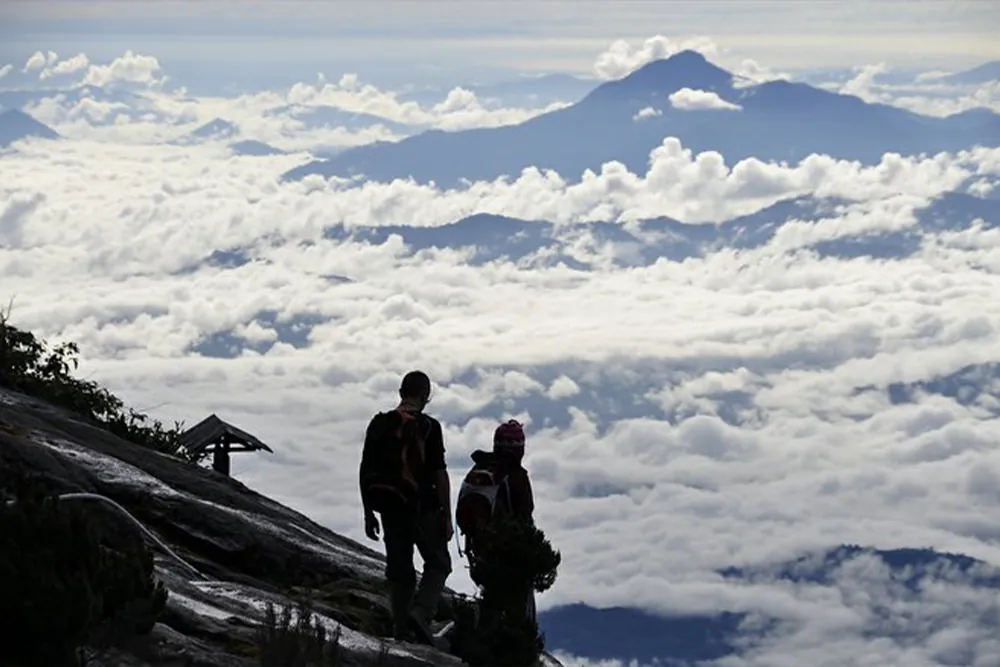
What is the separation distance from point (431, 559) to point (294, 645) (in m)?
2.46

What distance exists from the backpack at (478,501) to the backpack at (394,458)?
55 cm

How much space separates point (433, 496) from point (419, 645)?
1236 mm

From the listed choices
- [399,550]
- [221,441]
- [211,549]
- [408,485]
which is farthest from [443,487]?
[221,441]

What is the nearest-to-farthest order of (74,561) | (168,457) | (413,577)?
(74,561) < (413,577) < (168,457)

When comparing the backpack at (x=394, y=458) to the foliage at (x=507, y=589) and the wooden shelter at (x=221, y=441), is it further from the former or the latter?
the wooden shelter at (x=221, y=441)

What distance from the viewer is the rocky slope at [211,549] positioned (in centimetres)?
1143

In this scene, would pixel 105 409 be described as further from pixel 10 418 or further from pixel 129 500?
pixel 129 500

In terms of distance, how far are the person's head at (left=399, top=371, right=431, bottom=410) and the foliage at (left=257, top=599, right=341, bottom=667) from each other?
207 cm

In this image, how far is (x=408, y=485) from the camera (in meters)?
12.1

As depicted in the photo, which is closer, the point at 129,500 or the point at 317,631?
the point at 317,631

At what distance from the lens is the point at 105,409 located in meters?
22.8

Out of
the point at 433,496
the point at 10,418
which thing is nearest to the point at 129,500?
the point at 10,418

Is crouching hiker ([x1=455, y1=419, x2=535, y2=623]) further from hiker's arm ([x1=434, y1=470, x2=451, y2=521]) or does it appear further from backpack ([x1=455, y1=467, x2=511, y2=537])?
hiker's arm ([x1=434, y1=470, x2=451, y2=521])

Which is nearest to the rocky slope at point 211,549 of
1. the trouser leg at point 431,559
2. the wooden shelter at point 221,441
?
the trouser leg at point 431,559
